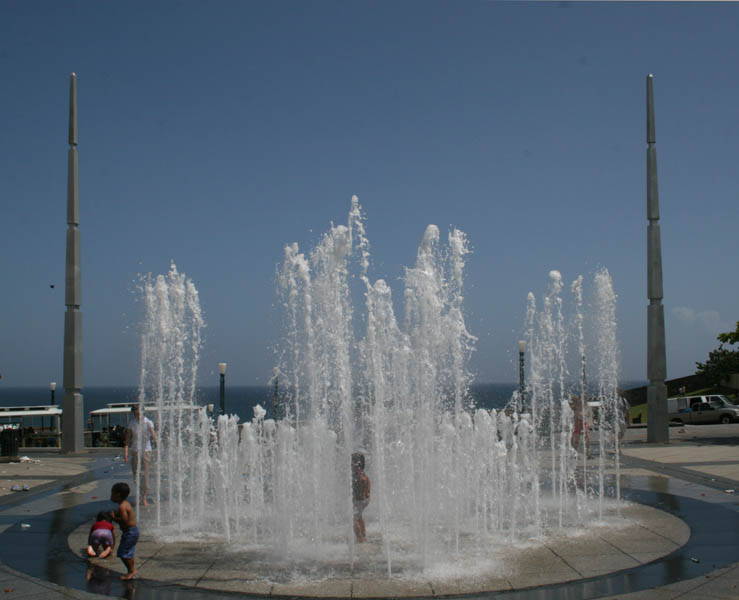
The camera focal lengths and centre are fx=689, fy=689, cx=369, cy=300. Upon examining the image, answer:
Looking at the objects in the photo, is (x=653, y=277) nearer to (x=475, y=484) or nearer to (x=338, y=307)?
(x=475, y=484)

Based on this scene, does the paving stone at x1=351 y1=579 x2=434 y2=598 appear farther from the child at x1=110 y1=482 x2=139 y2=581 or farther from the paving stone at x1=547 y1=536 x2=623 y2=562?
the child at x1=110 y1=482 x2=139 y2=581

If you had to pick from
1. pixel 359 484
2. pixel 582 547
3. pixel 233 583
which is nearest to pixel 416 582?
pixel 359 484

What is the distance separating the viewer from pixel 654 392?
1742cm

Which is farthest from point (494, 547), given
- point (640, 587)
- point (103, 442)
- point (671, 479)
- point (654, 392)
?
point (103, 442)

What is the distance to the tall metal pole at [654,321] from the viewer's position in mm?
17312

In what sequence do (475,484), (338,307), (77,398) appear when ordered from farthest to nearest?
(77,398) < (475,484) < (338,307)

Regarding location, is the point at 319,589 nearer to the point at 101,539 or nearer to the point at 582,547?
the point at 101,539

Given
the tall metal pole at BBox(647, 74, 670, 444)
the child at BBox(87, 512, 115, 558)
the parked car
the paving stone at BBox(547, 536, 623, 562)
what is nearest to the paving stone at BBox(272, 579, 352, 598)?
the child at BBox(87, 512, 115, 558)

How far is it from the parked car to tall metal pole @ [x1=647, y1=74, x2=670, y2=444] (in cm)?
1236

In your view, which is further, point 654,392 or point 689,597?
point 654,392

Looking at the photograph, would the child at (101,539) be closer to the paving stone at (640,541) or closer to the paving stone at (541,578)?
the paving stone at (541,578)

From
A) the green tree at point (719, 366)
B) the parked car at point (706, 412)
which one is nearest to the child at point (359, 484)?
the parked car at point (706, 412)

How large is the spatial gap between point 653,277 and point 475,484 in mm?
10574

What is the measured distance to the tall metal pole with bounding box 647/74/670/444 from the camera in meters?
17.3
